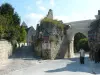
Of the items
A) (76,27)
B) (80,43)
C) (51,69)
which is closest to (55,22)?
(76,27)

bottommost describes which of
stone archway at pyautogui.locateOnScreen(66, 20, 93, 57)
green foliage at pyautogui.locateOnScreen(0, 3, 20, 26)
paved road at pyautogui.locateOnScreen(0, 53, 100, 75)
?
paved road at pyautogui.locateOnScreen(0, 53, 100, 75)

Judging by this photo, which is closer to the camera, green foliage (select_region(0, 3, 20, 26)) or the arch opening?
green foliage (select_region(0, 3, 20, 26))

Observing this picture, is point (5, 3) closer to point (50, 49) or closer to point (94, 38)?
point (50, 49)

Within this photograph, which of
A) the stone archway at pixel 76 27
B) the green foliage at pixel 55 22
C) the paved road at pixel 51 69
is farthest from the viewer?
the stone archway at pixel 76 27

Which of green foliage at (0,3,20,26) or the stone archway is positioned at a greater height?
green foliage at (0,3,20,26)

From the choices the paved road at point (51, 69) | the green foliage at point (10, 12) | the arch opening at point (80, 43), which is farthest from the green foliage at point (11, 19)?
the arch opening at point (80, 43)

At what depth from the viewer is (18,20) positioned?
42938mm

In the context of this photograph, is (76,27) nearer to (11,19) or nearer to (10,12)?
(11,19)

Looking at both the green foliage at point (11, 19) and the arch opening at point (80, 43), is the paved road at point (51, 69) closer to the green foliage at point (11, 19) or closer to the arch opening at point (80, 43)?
the green foliage at point (11, 19)

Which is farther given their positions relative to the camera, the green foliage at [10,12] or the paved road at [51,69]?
the green foliage at [10,12]

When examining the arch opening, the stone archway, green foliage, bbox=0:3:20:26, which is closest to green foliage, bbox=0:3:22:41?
green foliage, bbox=0:3:20:26

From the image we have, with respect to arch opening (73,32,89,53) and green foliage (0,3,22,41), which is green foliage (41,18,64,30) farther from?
arch opening (73,32,89,53)

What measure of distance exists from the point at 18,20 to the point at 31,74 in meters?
28.4

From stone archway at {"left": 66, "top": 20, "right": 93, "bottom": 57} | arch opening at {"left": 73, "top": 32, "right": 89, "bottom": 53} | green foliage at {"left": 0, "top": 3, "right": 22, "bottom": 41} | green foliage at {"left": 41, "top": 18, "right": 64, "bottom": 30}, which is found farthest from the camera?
arch opening at {"left": 73, "top": 32, "right": 89, "bottom": 53}
